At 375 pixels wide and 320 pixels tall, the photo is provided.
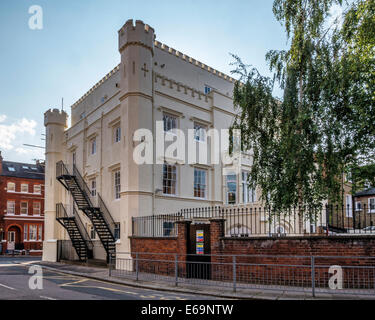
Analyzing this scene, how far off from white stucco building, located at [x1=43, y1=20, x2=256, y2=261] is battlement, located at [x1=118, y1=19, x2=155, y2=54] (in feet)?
0.18

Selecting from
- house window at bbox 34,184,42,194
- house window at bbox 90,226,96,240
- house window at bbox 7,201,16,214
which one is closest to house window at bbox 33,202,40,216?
house window at bbox 34,184,42,194

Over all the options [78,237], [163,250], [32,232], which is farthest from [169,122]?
[32,232]

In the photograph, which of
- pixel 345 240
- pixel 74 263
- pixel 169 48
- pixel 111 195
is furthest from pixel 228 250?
pixel 169 48

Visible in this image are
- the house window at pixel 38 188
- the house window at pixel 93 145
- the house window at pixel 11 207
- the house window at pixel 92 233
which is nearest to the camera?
the house window at pixel 92 233

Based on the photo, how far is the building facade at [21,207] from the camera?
4609 centimetres

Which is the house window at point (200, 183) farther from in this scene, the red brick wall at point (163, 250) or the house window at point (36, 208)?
the house window at point (36, 208)

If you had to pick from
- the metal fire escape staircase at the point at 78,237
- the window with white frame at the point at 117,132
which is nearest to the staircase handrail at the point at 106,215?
the metal fire escape staircase at the point at 78,237

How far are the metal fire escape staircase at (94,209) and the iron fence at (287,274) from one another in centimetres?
540

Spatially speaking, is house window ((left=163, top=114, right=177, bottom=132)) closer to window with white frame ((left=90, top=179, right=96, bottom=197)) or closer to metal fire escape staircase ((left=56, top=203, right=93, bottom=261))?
window with white frame ((left=90, top=179, right=96, bottom=197))

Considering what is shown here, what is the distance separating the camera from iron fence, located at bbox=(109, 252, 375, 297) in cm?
1049

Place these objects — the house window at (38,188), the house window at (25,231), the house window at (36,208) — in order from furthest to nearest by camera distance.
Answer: the house window at (38,188) → the house window at (36,208) → the house window at (25,231)

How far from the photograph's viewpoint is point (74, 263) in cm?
2186

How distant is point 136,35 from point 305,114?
35.3ft

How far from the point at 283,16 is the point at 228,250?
9.62 m
